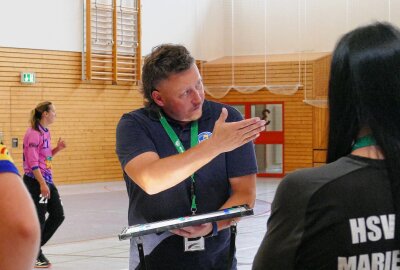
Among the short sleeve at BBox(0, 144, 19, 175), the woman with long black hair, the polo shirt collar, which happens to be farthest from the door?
the woman with long black hair

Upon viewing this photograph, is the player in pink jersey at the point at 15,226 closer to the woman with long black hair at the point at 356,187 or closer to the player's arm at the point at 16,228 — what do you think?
the player's arm at the point at 16,228

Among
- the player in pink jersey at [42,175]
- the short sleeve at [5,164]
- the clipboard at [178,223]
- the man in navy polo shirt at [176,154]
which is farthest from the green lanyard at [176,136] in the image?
the player in pink jersey at [42,175]

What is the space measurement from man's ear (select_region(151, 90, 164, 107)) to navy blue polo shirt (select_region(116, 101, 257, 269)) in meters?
0.05

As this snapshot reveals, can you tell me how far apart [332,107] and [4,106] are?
1526 centimetres

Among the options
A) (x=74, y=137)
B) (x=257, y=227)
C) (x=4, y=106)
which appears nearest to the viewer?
(x=257, y=227)

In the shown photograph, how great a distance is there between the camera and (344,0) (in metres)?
16.8

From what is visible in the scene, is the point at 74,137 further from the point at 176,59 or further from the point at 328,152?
the point at 328,152

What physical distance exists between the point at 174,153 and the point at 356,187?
1.42m

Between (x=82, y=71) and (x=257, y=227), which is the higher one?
(x=82, y=71)

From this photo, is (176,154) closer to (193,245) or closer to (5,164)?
(193,245)

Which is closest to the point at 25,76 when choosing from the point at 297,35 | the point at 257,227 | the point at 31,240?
the point at 297,35

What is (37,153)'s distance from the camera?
26.6ft

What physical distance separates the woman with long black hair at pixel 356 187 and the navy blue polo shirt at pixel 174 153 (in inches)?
50.6

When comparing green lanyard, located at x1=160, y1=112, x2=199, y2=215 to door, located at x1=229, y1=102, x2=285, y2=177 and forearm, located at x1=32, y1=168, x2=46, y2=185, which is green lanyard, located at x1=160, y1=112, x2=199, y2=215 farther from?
door, located at x1=229, y1=102, x2=285, y2=177
